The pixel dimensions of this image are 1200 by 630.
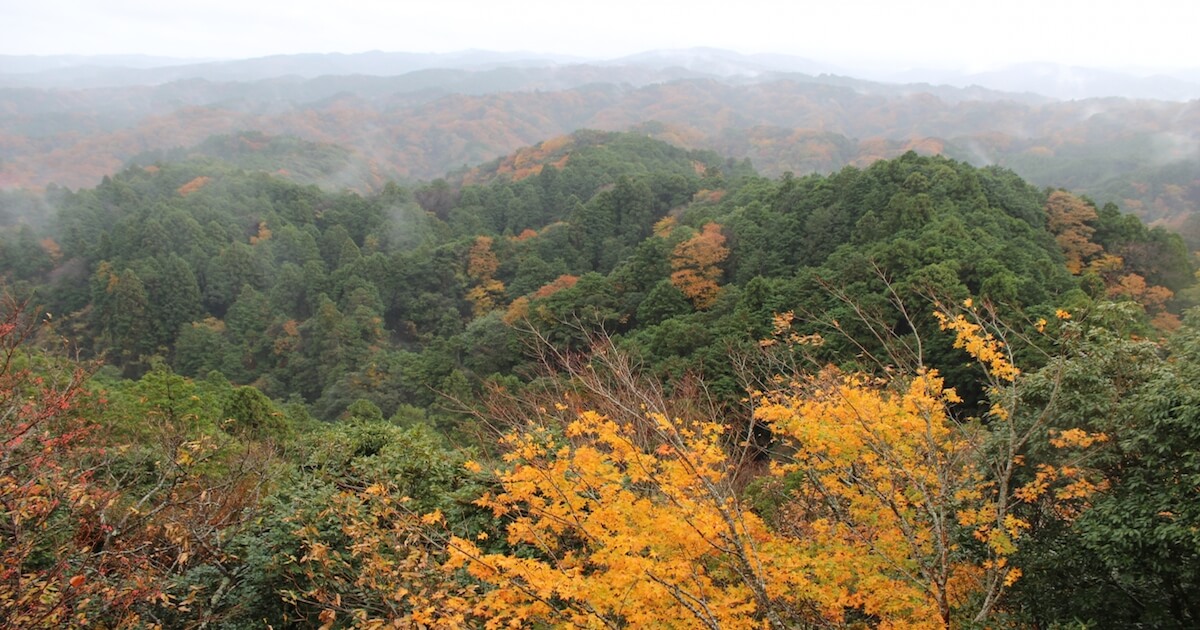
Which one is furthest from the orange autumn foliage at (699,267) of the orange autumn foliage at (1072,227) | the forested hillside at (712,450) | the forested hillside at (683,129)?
the forested hillside at (683,129)

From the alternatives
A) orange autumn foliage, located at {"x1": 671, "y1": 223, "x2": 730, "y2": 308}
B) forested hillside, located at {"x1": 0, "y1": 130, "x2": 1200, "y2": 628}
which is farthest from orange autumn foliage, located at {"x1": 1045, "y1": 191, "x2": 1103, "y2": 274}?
orange autumn foliage, located at {"x1": 671, "y1": 223, "x2": 730, "y2": 308}

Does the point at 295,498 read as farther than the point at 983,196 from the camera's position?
No

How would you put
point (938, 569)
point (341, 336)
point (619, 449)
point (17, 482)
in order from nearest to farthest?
point (17, 482), point (938, 569), point (619, 449), point (341, 336)

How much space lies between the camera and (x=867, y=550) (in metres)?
7.27

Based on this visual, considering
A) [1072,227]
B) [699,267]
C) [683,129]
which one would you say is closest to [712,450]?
[699,267]

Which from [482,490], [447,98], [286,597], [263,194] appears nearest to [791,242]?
[482,490]

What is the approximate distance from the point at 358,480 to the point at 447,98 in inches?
6975

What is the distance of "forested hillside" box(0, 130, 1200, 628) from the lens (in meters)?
6.18

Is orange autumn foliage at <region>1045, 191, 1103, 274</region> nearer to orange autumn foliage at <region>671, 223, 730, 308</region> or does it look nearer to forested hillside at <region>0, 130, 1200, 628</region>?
forested hillside at <region>0, 130, 1200, 628</region>

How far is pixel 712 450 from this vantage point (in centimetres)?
648

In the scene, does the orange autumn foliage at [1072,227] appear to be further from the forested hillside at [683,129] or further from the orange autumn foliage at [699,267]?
the forested hillside at [683,129]

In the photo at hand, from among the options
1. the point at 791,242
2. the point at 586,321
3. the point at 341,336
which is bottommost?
the point at 341,336

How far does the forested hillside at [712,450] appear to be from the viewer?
618cm

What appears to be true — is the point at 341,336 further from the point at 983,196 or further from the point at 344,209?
the point at 983,196
